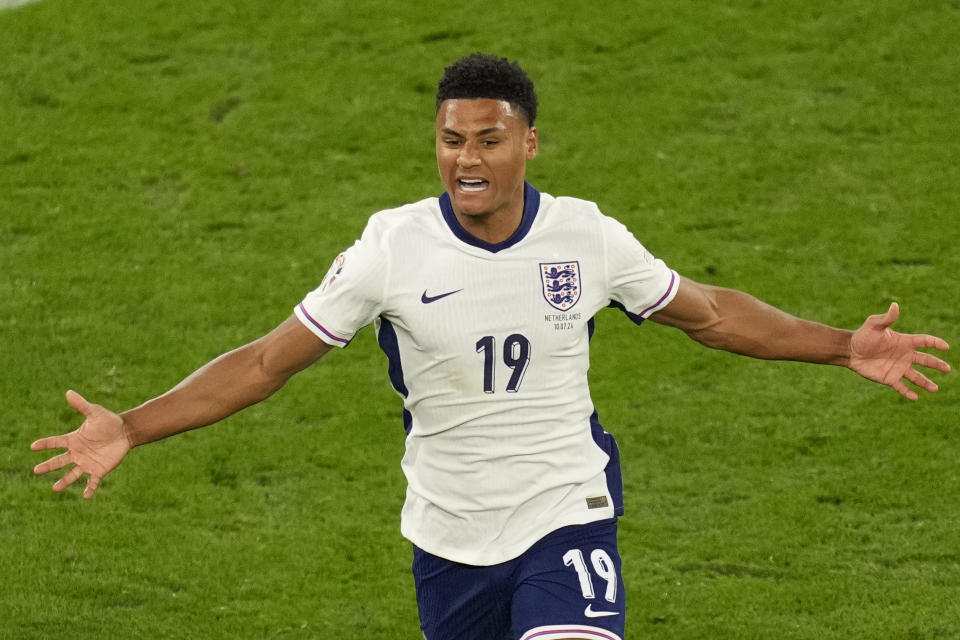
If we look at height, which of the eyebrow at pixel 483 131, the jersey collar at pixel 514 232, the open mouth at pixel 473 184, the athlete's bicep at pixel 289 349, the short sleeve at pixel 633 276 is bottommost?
the athlete's bicep at pixel 289 349

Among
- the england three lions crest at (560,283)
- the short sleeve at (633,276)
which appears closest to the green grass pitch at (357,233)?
the short sleeve at (633,276)

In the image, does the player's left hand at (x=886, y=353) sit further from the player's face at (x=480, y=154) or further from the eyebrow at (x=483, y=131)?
the eyebrow at (x=483, y=131)

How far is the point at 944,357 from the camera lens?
926 centimetres

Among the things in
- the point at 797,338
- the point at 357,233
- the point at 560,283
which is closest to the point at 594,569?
the point at 560,283

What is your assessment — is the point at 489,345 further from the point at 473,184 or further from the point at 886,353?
the point at 886,353

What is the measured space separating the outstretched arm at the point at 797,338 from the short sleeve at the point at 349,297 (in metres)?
0.97

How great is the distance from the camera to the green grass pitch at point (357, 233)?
291 inches

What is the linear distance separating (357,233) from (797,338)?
5639 mm

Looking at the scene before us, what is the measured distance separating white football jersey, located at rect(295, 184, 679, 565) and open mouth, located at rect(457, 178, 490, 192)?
16 cm

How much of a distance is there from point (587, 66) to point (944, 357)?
3993 mm

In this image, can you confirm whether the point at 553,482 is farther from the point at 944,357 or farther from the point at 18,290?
the point at 18,290

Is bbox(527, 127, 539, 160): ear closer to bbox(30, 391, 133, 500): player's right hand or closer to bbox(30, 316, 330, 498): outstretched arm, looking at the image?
bbox(30, 316, 330, 498): outstretched arm

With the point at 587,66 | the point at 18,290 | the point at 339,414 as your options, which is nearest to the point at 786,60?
the point at 587,66

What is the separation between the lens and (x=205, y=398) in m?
4.92
